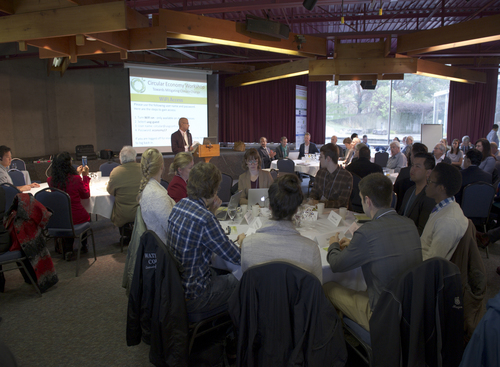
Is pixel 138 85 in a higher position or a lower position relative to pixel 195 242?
higher

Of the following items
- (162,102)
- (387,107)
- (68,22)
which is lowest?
(162,102)

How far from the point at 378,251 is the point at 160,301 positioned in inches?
49.5

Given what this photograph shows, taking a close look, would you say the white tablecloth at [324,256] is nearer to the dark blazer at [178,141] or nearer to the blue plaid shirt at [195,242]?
the blue plaid shirt at [195,242]

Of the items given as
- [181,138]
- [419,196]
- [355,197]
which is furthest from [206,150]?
[419,196]

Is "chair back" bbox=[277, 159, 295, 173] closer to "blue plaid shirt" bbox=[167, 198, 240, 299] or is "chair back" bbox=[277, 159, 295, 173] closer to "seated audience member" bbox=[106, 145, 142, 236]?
"seated audience member" bbox=[106, 145, 142, 236]

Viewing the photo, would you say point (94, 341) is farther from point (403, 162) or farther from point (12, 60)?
point (12, 60)

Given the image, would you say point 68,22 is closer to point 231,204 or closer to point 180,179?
point 180,179

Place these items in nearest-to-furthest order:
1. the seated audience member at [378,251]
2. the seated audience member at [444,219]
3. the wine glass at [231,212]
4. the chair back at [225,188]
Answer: the seated audience member at [378,251], the seated audience member at [444,219], the wine glass at [231,212], the chair back at [225,188]

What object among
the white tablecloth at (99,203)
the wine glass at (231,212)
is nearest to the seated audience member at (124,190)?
the white tablecloth at (99,203)

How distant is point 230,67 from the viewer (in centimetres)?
1212

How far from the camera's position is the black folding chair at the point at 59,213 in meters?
3.72

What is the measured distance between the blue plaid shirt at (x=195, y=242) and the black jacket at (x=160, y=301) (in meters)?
0.13

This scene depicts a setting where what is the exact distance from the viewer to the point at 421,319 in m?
1.69

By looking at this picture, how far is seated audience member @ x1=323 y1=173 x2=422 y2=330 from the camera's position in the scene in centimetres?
186
